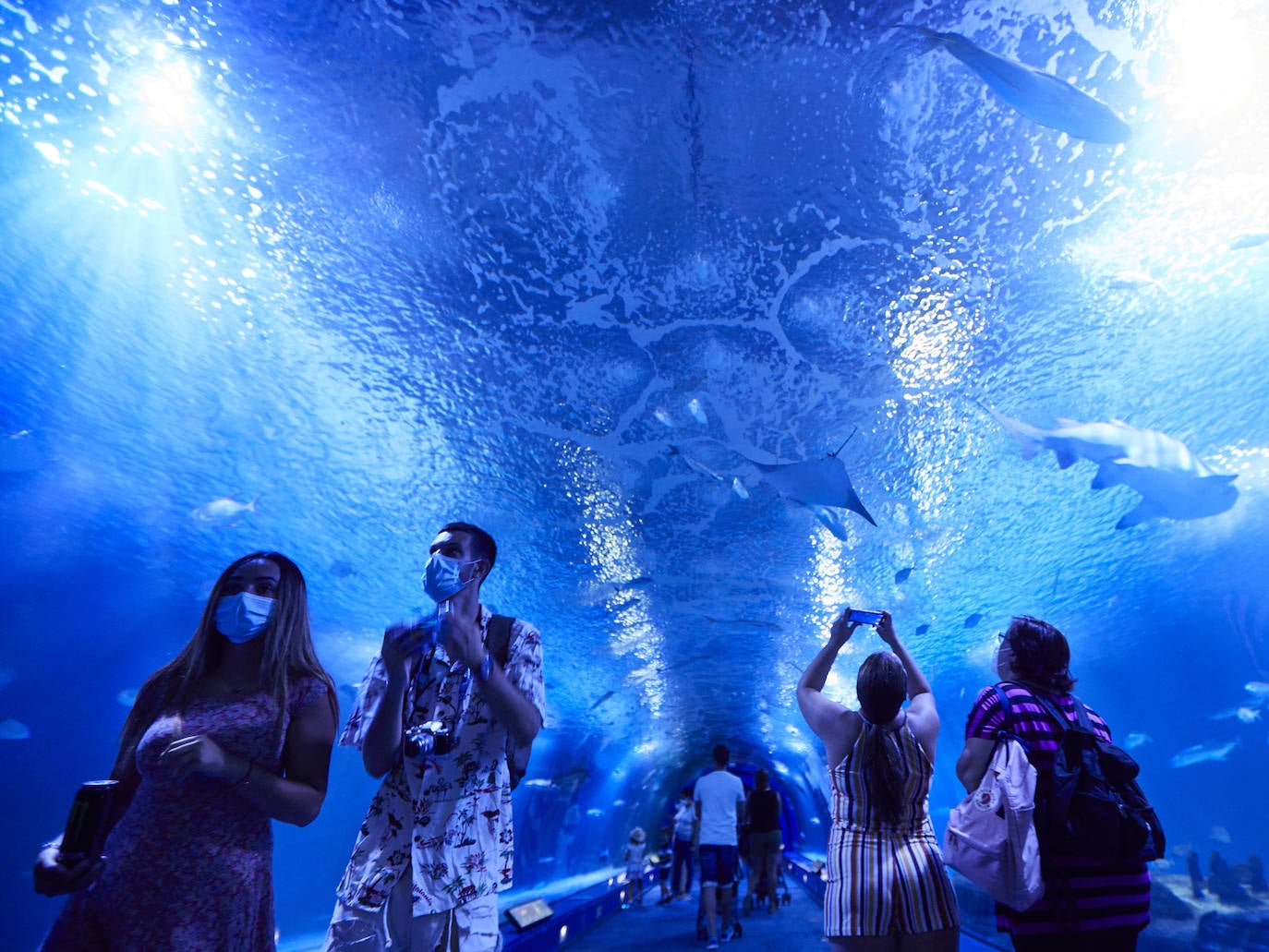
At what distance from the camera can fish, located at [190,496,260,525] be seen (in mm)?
9094

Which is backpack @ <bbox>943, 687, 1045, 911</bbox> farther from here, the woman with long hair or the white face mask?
the woman with long hair

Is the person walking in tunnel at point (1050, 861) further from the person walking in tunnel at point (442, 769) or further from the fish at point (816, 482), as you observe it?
the fish at point (816, 482)

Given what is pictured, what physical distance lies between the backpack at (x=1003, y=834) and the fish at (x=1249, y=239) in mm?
4619

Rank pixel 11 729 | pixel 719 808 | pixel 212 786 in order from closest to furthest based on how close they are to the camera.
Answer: pixel 212 786
pixel 719 808
pixel 11 729

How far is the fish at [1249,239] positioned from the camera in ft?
15.3

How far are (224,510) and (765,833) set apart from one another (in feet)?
28.4

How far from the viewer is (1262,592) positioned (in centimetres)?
1404

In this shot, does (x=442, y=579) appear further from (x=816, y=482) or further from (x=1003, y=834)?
(x=816, y=482)

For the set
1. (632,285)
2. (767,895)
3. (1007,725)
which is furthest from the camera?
(767,895)

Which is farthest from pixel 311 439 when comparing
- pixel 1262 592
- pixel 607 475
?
pixel 1262 592

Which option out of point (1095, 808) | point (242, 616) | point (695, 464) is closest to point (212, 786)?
point (242, 616)

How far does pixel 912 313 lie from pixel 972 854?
3918 mm

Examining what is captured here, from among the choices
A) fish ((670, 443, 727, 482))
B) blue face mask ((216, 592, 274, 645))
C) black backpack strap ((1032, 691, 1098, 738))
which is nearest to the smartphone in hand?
blue face mask ((216, 592, 274, 645))

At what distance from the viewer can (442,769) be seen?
1.97 m
